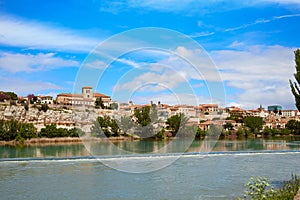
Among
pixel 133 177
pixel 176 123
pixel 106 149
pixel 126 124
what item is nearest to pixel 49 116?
pixel 126 124

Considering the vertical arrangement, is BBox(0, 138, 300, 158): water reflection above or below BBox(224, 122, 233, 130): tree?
below

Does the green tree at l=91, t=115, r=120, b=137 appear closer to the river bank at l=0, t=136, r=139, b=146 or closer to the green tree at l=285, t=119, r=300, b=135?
the river bank at l=0, t=136, r=139, b=146

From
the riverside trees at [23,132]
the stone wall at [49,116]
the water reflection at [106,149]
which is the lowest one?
the water reflection at [106,149]

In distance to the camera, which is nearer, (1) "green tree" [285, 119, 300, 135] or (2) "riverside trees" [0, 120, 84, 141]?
(2) "riverside trees" [0, 120, 84, 141]

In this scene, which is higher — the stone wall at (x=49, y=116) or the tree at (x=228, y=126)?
the stone wall at (x=49, y=116)

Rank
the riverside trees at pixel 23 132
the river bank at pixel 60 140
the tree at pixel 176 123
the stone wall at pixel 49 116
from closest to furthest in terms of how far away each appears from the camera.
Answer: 1. the river bank at pixel 60 140
2. the riverside trees at pixel 23 132
3. the stone wall at pixel 49 116
4. the tree at pixel 176 123

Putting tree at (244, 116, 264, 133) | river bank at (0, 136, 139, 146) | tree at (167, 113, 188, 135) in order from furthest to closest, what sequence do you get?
tree at (244, 116, 264, 133) < tree at (167, 113, 188, 135) < river bank at (0, 136, 139, 146)

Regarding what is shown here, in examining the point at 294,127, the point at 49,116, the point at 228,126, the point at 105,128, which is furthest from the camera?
the point at 228,126

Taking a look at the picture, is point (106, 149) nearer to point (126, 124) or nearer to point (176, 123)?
point (126, 124)

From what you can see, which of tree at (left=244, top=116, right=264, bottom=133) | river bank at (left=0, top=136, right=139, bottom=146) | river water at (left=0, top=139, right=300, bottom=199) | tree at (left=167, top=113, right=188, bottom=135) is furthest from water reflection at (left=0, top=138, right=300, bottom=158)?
tree at (left=244, top=116, right=264, bottom=133)

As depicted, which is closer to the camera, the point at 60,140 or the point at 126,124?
the point at 60,140

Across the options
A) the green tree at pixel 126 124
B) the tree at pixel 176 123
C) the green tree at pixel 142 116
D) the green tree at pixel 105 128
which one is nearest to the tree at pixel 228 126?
the tree at pixel 176 123

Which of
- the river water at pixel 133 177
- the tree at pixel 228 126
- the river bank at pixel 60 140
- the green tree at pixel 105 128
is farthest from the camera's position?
the tree at pixel 228 126

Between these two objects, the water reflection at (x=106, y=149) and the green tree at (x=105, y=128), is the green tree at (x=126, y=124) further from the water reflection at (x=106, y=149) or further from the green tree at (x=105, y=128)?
the water reflection at (x=106, y=149)
